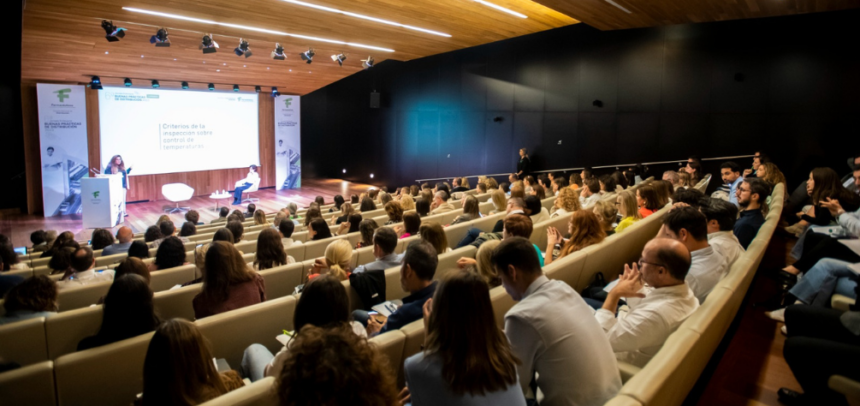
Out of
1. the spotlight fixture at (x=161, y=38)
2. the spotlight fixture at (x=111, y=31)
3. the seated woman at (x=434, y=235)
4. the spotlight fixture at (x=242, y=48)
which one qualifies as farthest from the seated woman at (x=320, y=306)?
the spotlight fixture at (x=242, y=48)

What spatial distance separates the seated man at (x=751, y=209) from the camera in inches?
171

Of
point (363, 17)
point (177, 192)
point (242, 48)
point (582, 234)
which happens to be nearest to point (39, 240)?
point (242, 48)

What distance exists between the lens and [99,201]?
9.91 meters

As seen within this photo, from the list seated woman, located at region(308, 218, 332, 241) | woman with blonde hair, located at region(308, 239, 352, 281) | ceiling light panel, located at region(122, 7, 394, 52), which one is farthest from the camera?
ceiling light panel, located at region(122, 7, 394, 52)

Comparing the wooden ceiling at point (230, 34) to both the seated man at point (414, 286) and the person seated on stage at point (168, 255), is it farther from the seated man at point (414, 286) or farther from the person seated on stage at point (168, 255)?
the seated man at point (414, 286)

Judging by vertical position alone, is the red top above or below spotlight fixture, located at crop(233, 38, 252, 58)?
below

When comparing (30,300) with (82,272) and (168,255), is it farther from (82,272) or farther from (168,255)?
(168,255)

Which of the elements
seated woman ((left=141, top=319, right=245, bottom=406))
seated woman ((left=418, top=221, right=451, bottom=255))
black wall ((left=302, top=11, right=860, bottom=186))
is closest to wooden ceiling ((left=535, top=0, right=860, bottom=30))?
black wall ((left=302, top=11, right=860, bottom=186))

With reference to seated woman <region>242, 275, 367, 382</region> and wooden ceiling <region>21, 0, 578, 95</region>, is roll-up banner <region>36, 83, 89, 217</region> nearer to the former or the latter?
wooden ceiling <region>21, 0, 578, 95</region>

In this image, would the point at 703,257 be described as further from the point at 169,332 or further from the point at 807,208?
the point at 807,208

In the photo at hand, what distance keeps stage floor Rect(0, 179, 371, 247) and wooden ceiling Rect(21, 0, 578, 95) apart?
308 cm

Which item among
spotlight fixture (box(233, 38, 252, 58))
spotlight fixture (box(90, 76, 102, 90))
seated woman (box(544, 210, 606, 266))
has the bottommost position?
seated woman (box(544, 210, 606, 266))

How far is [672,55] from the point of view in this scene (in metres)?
9.60

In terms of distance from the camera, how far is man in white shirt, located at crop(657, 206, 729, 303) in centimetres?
297
